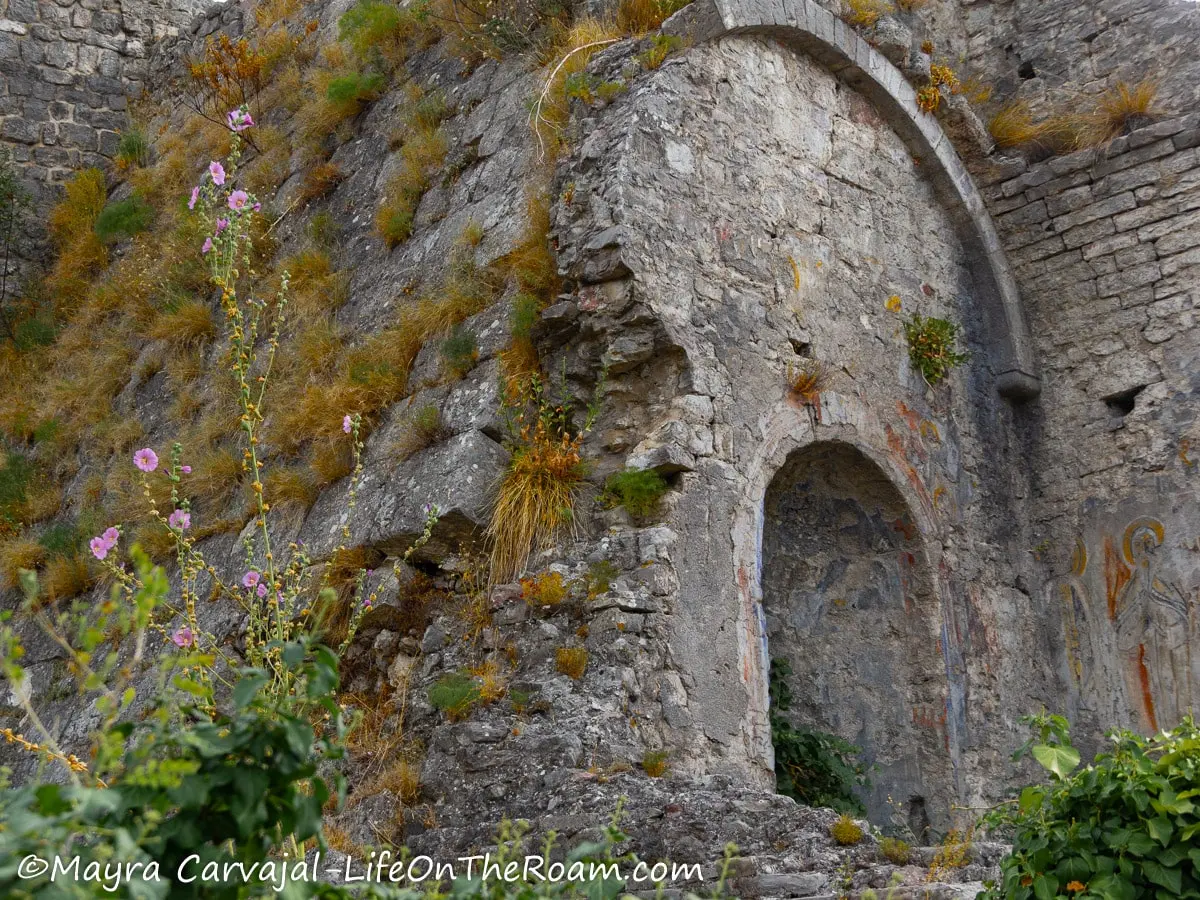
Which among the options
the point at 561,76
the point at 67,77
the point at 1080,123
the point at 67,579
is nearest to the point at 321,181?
the point at 561,76

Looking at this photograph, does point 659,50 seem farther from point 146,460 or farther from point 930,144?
point 146,460

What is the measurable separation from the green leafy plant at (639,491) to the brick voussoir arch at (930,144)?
2.62m

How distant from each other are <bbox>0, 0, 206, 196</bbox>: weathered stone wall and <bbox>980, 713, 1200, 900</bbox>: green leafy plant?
9826 millimetres

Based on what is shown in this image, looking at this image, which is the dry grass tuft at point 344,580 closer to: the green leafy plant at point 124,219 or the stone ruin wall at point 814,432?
the stone ruin wall at point 814,432

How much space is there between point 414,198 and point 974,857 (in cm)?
493

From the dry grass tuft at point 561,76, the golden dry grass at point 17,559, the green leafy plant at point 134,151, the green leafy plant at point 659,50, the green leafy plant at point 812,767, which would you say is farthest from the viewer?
the green leafy plant at point 134,151

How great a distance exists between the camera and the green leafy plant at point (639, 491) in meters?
5.59

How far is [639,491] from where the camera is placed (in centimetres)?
559

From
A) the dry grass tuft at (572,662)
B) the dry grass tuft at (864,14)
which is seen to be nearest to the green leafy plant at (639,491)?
the dry grass tuft at (572,662)

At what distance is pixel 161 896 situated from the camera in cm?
204

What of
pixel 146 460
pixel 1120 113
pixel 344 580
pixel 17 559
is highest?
pixel 1120 113

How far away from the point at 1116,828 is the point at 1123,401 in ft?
16.5

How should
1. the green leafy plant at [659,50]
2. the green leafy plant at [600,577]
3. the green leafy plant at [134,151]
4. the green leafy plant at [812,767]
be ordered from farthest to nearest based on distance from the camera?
the green leafy plant at [134,151] < the green leafy plant at [659,50] < the green leafy plant at [812,767] < the green leafy plant at [600,577]

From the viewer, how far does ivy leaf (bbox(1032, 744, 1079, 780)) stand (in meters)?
3.53
